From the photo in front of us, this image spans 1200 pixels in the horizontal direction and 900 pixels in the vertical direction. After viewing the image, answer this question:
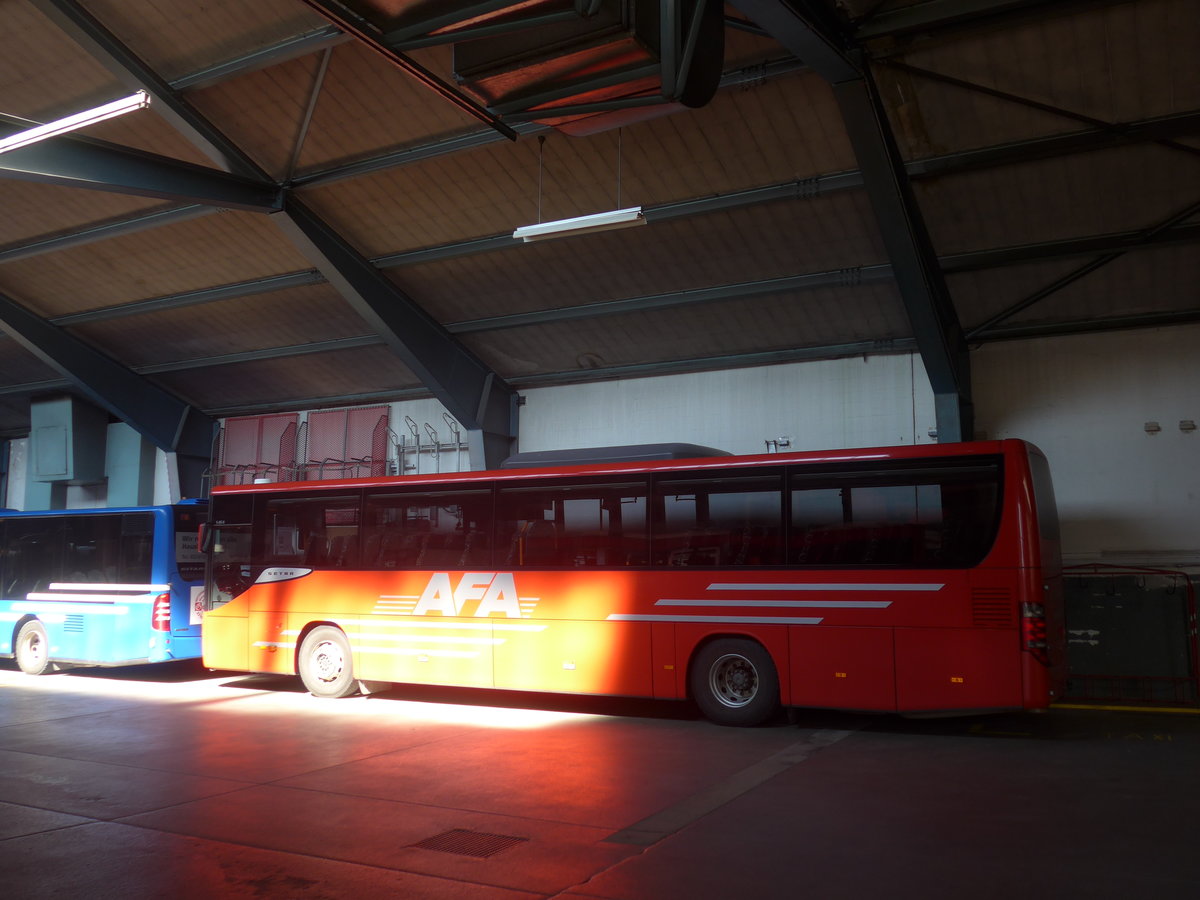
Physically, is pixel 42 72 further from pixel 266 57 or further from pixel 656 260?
pixel 656 260

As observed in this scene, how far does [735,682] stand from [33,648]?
10763mm

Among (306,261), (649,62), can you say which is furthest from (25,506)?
(649,62)

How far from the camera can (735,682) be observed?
9492 millimetres

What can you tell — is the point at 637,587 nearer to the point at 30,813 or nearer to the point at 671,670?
the point at 671,670

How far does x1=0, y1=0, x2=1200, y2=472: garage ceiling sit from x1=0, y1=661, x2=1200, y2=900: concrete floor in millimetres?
5929

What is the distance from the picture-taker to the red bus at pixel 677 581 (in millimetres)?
8414

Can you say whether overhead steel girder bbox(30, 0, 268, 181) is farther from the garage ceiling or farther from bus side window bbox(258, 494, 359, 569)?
bus side window bbox(258, 494, 359, 569)

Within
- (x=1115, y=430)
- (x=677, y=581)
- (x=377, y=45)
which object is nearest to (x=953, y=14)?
(x=377, y=45)

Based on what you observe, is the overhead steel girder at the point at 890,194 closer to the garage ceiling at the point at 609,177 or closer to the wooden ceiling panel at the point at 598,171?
the garage ceiling at the point at 609,177

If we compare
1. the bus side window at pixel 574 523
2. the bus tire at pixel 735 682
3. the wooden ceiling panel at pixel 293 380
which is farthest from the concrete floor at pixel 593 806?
the wooden ceiling panel at pixel 293 380

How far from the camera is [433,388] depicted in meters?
17.7

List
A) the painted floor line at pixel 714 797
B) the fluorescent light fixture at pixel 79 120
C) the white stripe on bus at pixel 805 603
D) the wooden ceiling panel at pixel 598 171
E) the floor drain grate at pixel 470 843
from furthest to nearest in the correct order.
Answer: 1. the wooden ceiling panel at pixel 598 171
2. the fluorescent light fixture at pixel 79 120
3. the white stripe on bus at pixel 805 603
4. the painted floor line at pixel 714 797
5. the floor drain grate at pixel 470 843

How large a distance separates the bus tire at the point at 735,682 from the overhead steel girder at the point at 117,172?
9457 millimetres

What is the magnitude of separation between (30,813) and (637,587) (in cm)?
557
